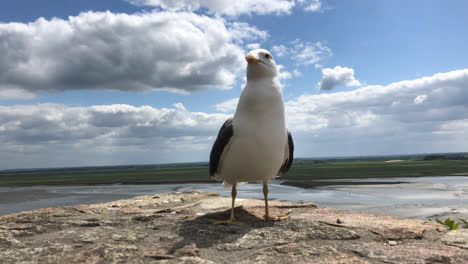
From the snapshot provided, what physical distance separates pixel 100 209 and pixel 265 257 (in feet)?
12.6

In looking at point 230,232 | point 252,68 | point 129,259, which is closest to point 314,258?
point 230,232

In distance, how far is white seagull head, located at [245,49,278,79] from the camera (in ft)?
16.7

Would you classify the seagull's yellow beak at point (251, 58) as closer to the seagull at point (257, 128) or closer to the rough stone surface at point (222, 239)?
the seagull at point (257, 128)

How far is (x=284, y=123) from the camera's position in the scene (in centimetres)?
536

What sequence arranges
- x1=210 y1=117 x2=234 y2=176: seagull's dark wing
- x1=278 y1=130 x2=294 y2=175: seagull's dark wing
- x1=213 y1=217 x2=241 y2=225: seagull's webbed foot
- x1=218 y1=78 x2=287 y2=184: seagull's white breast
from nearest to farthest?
x1=213 y1=217 x2=241 y2=225: seagull's webbed foot < x1=218 y1=78 x2=287 y2=184: seagull's white breast < x1=210 y1=117 x2=234 y2=176: seagull's dark wing < x1=278 y1=130 x2=294 y2=175: seagull's dark wing

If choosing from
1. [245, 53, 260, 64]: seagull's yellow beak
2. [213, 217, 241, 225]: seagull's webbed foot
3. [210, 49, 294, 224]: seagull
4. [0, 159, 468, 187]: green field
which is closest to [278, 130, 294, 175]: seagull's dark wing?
[210, 49, 294, 224]: seagull

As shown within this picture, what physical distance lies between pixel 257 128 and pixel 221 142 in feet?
2.21

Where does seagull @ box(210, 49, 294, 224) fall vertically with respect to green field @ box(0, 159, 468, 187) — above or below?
above

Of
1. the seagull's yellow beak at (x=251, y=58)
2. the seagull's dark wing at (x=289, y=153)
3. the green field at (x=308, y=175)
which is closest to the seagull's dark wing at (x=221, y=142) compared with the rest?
the seagull's yellow beak at (x=251, y=58)

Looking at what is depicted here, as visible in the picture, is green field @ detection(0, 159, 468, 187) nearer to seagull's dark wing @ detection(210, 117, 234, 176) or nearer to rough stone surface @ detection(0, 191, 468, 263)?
seagull's dark wing @ detection(210, 117, 234, 176)

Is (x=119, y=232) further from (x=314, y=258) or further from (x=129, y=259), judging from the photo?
→ (x=314, y=258)

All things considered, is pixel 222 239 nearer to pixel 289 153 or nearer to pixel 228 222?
pixel 228 222

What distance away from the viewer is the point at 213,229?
4.49 m

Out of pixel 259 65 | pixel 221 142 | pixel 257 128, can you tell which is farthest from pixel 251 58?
pixel 221 142
